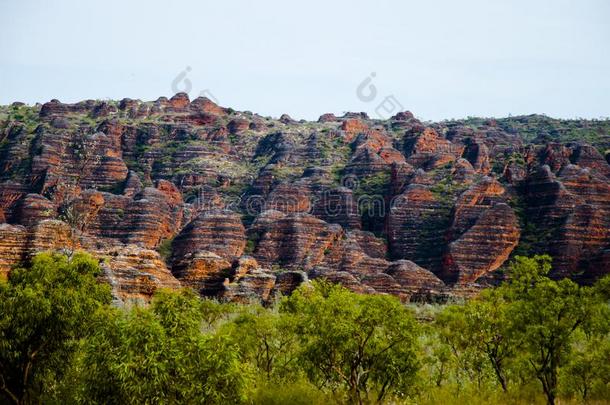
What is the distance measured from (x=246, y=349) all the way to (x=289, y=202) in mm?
70967

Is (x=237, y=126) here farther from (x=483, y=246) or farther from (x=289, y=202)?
(x=483, y=246)

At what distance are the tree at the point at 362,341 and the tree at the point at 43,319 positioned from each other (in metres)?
9.23

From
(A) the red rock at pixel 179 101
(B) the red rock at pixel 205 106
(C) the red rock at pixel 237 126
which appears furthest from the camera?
(A) the red rock at pixel 179 101

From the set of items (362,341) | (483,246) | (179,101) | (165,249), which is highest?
(179,101)

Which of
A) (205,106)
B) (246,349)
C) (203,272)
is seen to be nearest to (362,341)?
(246,349)

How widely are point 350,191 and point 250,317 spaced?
6960 centimetres

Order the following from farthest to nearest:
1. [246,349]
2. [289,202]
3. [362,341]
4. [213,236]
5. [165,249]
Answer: [289,202] < [165,249] < [213,236] < [246,349] < [362,341]

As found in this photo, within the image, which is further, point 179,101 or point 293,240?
point 179,101

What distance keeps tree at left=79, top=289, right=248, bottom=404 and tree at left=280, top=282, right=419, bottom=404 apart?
30.5 feet

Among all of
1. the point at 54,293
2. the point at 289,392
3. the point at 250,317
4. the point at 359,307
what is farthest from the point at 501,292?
the point at 54,293

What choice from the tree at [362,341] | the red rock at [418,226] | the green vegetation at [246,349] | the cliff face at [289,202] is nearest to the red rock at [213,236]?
the cliff face at [289,202]

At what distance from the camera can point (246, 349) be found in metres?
40.5

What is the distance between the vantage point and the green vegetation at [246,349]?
72.7 ft

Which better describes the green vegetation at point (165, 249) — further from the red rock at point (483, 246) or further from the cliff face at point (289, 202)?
the red rock at point (483, 246)
